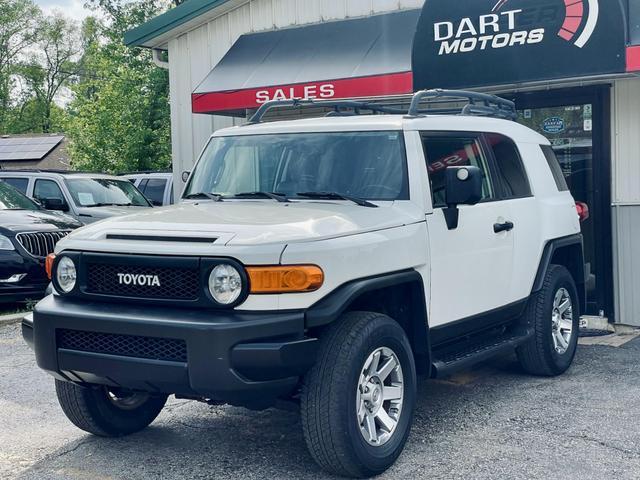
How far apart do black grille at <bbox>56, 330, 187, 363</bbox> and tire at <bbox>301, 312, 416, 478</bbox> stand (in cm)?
69

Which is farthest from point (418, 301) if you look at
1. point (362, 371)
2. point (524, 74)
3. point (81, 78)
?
point (81, 78)

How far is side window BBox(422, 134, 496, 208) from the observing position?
18.2 feet

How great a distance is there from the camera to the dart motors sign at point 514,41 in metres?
8.09

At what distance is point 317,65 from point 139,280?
643cm

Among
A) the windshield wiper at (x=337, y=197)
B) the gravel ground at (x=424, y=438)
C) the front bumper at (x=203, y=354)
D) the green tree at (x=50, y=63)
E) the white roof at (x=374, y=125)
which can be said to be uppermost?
the green tree at (x=50, y=63)

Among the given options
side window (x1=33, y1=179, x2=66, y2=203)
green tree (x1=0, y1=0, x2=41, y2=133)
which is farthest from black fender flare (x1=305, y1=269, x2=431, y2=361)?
green tree (x1=0, y1=0, x2=41, y2=133)

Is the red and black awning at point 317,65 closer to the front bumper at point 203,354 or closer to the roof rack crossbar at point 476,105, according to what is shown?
the roof rack crossbar at point 476,105

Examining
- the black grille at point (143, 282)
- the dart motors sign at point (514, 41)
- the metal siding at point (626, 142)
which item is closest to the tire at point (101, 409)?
the black grille at point (143, 282)

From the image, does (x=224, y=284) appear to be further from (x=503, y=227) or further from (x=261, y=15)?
(x=261, y=15)

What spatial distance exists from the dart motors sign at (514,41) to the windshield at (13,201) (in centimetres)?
559

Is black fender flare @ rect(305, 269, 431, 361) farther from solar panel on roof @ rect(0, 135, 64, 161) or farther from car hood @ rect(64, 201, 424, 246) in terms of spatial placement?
solar panel on roof @ rect(0, 135, 64, 161)

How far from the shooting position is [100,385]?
15.8 feet

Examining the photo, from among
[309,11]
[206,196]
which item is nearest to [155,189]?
[309,11]

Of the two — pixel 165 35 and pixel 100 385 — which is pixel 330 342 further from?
pixel 165 35
